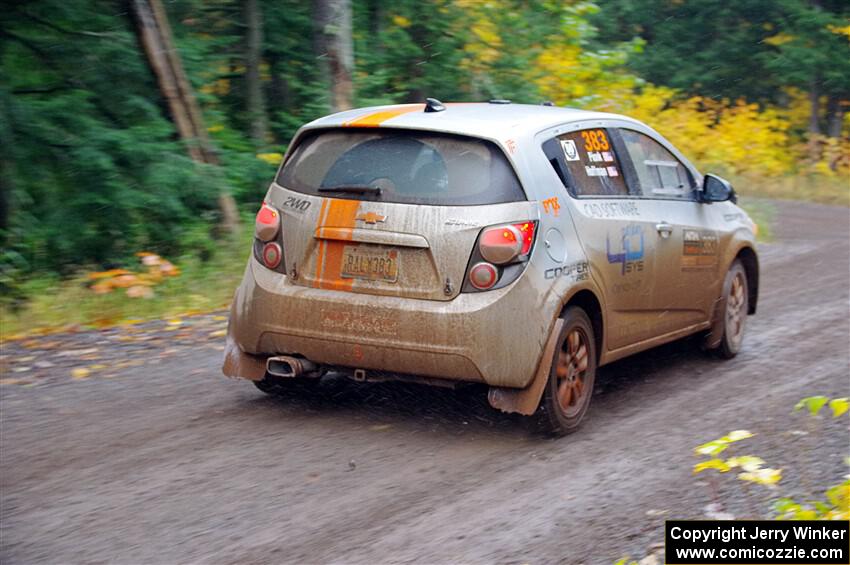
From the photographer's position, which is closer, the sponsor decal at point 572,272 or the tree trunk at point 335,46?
the sponsor decal at point 572,272

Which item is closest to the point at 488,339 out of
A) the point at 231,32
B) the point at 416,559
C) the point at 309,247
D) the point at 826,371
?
the point at 309,247

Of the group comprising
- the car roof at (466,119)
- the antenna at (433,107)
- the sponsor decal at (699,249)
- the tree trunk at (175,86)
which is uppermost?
the tree trunk at (175,86)

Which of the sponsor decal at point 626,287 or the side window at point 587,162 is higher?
the side window at point 587,162

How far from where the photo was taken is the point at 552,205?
20.3 ft

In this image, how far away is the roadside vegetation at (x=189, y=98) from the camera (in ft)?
36.0

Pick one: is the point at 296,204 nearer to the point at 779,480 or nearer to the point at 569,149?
the point at 569,149

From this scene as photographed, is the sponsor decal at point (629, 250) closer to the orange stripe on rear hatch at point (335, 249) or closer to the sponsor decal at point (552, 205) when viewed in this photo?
the sponsor decal at point (552, 205)

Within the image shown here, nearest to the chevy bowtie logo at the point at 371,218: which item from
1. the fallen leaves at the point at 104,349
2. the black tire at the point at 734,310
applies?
the fallen leaves at the point at 104,349

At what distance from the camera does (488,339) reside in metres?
5.87

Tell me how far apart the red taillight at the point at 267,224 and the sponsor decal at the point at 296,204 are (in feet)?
0.28

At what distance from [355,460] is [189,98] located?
24.1 ft

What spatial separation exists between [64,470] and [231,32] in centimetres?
941

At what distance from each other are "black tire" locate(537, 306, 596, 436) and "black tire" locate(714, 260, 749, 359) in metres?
2.17

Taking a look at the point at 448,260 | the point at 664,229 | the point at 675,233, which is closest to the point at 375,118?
the point at 448,260
